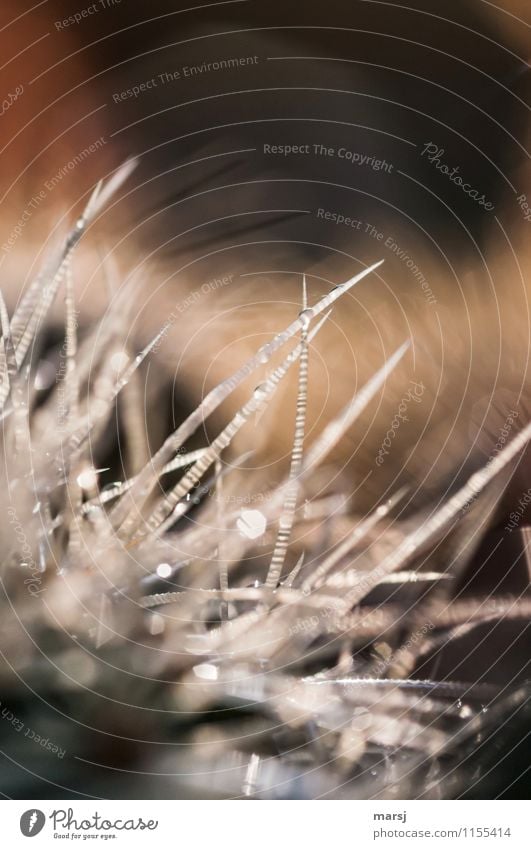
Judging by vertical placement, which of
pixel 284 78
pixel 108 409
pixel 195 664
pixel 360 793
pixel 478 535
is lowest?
pixel 360 793

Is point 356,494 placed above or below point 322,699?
above

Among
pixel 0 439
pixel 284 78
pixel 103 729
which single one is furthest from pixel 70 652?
pixel 284 78

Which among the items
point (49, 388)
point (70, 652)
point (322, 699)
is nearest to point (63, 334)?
point (49, 388)

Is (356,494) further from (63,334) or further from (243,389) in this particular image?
(63,334)

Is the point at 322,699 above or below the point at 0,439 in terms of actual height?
below

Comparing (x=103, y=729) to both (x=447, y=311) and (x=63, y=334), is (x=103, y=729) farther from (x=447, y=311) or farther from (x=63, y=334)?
(x=447, y=311)

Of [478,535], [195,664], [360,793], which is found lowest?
[360,793]
